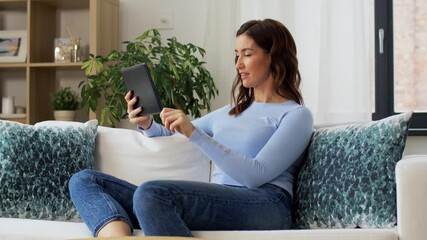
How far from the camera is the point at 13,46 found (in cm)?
414

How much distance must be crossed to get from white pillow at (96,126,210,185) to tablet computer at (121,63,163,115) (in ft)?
0.75

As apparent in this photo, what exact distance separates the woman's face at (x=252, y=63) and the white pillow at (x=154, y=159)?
Result: 1.09 feet

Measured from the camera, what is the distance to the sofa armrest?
1.95 m

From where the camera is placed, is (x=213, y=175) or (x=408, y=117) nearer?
(x=408, y=117)

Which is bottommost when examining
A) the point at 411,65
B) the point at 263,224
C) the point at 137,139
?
the point at 263,224

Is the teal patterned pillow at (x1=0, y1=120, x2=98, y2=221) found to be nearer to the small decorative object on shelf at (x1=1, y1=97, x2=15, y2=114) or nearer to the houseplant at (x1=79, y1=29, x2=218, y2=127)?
the houseplant at (x1=79, y1=29, x2=218, y2=127)

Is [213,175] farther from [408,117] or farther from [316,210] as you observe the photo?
[408,117]

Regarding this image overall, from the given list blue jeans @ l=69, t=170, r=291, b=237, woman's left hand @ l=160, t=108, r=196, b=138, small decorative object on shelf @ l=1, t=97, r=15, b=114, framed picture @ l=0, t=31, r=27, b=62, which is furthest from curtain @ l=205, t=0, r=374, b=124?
woman's left hand @ l=160, t=108, r=196, b=138

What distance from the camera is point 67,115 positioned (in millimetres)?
4043

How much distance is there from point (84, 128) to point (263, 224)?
0.81 m

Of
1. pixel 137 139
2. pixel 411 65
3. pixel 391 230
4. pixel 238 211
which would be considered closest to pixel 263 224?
pixel 238 211

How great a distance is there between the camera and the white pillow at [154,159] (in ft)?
8.46

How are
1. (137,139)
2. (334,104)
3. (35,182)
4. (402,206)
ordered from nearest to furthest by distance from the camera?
(402,206), (35,182), (137,139), (334,104)

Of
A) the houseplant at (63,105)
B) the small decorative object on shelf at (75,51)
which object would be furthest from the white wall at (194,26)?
the houseplant at (63,105)
